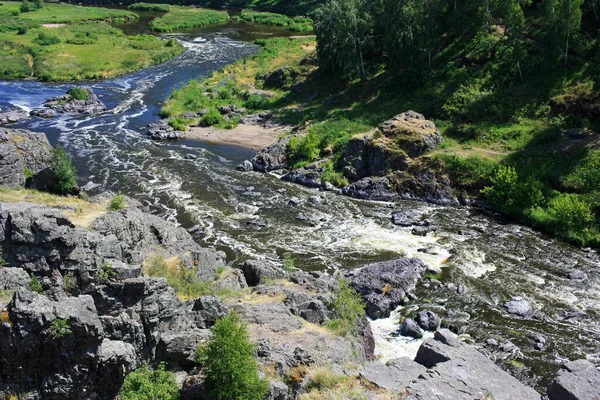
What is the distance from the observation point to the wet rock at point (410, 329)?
104 ft

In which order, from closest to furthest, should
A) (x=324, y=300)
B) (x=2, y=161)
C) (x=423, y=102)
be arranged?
(x=324, y=300)
(x=2, y=161)
(x=423, y=102)

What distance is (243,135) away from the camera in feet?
238

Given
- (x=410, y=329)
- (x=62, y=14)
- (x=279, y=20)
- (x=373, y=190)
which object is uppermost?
(x=279, y=20)

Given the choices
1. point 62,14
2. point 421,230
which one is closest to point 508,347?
point 421,230

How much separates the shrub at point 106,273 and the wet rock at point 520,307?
83.4ft

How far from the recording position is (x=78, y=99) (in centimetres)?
8300

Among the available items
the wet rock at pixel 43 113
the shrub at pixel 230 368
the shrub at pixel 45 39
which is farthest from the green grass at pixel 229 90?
the shrub at pixel 230 368

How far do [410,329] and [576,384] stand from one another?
1033 centimetres

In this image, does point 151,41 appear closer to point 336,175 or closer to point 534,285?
point 336,175

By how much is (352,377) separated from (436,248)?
72.9 feet

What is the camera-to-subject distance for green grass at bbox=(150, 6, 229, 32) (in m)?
147

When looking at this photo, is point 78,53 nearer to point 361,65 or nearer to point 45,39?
point 45,39

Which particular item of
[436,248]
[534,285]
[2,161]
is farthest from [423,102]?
[2,161]

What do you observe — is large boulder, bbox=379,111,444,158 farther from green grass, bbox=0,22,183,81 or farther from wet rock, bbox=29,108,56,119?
green grass, bbox=0,22,183,81
